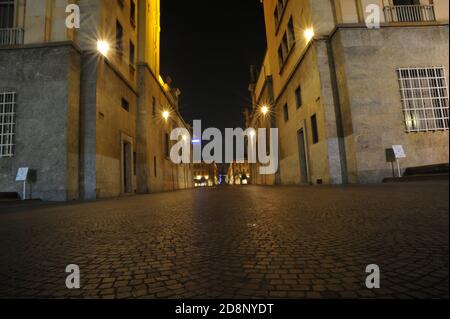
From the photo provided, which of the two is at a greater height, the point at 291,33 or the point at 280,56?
the point at 280,56

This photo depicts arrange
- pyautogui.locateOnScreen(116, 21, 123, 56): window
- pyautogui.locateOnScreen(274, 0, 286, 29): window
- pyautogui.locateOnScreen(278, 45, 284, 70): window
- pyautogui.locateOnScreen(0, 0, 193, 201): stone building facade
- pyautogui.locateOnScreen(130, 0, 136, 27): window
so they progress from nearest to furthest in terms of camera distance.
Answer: pyautogui.locateOnScreen(0, 0, 193, 201): stone building facade
pyautogui.locateOnScreen(116, 21, 123, 56): window
pyautogui.locateOnScreen(130, 0, 136, 27): window
pyautogui.locateOnScreen(274, 0, 286, 29): window
pyautogui.locateOnScreen(278, 45, 284, 70): window

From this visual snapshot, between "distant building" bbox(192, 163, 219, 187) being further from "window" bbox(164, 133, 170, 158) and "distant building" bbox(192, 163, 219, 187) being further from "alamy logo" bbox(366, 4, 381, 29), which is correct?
"alamy logo" bbox(366, 4, 381, 29)

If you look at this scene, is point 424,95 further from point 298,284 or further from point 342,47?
point 298,284

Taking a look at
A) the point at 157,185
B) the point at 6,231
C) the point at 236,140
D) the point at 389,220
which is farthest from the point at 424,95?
the point at 236,140

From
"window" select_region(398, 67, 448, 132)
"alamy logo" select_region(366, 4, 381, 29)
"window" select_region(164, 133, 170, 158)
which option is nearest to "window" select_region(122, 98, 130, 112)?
"window" select_region(164, 133, 170, 158)

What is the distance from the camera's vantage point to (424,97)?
10.7 metres

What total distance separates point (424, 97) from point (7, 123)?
17867 millimetres

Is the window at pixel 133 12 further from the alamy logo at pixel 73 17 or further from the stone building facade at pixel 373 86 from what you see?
the stone building facade at pixel 373 86

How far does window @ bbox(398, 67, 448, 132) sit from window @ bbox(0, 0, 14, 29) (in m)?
18.1

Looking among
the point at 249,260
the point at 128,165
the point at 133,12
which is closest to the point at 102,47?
the point at 128,165

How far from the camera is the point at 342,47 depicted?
11.2 metres

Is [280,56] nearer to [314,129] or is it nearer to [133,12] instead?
[314,129]

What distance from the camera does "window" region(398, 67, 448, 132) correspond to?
34.5 feet

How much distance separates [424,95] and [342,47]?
4078mm
